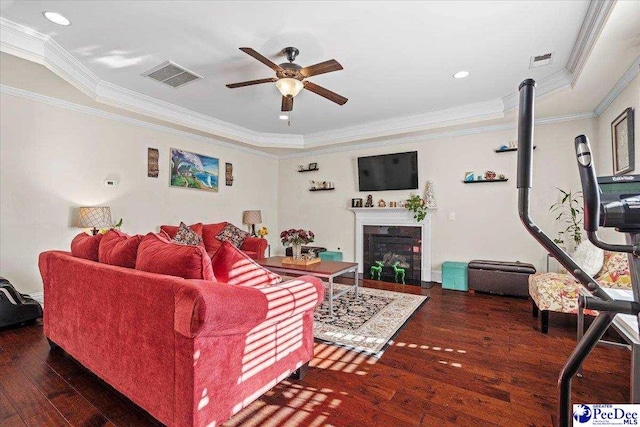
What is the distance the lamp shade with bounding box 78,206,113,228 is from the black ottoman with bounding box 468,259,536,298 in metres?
4.85

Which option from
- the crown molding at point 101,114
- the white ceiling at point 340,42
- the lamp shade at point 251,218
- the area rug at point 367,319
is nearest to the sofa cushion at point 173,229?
the lamp shade at point 251,218

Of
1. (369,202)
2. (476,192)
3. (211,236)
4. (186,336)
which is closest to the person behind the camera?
(186,336)

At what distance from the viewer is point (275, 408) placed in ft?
5.90

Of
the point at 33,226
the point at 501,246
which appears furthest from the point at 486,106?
the point at 33,226

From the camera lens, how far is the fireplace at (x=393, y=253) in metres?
5.28

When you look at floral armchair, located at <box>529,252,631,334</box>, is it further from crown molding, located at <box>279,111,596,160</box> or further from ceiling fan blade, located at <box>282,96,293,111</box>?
ceiling fan blade, located at <box>282,96,293,111</box>

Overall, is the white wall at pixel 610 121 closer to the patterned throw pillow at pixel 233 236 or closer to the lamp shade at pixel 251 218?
the patterned throw pillow at pixel 233 236

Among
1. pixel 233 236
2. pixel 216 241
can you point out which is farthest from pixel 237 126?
pixel 216 241

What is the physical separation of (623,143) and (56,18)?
5328 mm

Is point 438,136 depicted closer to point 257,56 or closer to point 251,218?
point 257,56

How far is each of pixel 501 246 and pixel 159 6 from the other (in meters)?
5.00

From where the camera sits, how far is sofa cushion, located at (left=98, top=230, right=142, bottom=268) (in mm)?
1877

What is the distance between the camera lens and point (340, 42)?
9.41 ft

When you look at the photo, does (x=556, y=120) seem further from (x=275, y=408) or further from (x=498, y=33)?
(x=275, y=408)
